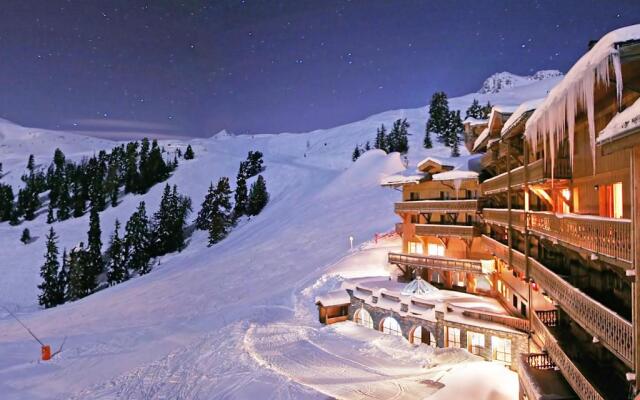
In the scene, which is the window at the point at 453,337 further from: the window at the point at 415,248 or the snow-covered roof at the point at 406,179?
the snow-covered roof at the point at 406,179

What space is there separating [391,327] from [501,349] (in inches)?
284

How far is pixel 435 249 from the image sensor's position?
34219 mm

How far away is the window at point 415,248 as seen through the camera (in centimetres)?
3553

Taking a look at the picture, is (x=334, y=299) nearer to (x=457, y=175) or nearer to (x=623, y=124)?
(x=457, y=175)

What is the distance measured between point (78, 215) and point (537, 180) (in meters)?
102

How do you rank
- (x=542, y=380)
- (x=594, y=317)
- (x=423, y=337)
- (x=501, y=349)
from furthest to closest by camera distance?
(x=423, y=337) → (x=501, y=349) → (x=542, y=380) → (x=594, y=317)

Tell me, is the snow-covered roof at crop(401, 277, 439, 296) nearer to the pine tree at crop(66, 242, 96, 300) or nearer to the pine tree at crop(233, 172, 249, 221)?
the pine tree at crop(233, 172, 249, 221)

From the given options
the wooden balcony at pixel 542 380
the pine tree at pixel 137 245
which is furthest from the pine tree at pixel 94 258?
the wooden balcony at pixel 542 380

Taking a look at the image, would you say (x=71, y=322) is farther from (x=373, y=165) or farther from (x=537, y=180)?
(x=373, y=165)

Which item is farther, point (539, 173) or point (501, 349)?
point (501, 349)

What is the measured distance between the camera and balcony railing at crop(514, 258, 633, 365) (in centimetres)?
814

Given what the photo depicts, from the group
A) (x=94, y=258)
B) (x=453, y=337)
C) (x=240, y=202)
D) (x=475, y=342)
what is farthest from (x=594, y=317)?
(x=94, y=258)

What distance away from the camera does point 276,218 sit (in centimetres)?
6938

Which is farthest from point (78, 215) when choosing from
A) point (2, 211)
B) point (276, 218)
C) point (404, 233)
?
point (404, 233)
